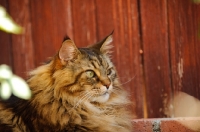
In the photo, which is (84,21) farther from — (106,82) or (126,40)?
(106,82)

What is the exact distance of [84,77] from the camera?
8.52 feet

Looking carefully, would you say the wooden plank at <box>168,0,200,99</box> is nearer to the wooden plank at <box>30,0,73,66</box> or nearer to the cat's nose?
the wooden plank at <box>30,0,73,66</box>

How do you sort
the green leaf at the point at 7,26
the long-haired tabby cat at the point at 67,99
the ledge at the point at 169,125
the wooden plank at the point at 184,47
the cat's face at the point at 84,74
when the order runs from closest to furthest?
the green leaf at the point at 7,26 < the long-haired tabby cat at the point at 67,99 < the cat's face at the point at 84,74 < the ledge at the point at 169,125 < the wooden plank at the point at 184,47

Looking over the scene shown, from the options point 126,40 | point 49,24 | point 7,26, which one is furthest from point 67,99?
point 7,26

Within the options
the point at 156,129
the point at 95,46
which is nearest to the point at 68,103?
the point at 95,46

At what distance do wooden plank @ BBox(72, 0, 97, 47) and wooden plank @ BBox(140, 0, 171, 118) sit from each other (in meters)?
0.39

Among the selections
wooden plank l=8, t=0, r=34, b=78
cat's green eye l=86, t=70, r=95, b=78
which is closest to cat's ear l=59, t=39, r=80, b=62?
cat's green eye l=86, t=70, r=95, b=78

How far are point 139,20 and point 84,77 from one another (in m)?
1.09

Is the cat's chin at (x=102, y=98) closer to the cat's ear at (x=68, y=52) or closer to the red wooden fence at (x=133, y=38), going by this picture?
the cat's ear at (x=68, y=52)

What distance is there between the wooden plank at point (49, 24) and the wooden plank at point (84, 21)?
48 millimetres

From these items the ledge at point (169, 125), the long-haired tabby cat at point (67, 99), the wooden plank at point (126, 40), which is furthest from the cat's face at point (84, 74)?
the wooden plank at point (126, 40)

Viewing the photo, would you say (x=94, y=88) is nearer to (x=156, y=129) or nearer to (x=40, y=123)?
(x=40, y=123)

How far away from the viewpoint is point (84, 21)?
3.63 metres

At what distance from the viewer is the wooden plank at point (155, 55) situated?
3488mm
